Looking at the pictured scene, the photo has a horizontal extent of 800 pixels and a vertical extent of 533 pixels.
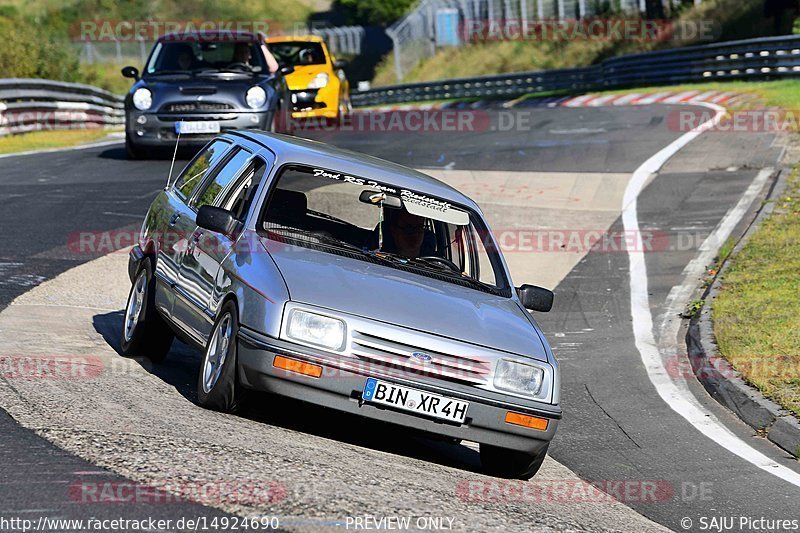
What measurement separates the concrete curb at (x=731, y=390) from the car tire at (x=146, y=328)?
397cm

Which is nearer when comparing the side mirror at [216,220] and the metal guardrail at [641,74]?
the side mirror at [216,220]

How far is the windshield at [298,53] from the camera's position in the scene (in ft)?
80.3

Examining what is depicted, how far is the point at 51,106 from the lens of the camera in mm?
27391

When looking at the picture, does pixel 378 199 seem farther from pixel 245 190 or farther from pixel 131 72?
pixel 131 72

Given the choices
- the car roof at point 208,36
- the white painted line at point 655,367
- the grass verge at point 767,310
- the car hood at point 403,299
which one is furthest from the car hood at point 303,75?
the car hood at point 403,299

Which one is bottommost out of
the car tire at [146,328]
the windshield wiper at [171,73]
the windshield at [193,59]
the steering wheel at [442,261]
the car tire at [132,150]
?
the car tire at [132,150]

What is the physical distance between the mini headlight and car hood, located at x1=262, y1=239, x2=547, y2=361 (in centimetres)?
8

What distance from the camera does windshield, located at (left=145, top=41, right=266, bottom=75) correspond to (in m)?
19.0

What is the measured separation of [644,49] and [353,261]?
1669 inches

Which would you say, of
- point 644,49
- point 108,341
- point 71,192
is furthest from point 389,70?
point 108,341

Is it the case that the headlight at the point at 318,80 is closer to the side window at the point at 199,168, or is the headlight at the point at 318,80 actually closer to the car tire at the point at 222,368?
the side window at the point at 199,168

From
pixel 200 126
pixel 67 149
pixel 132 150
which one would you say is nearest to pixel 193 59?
pixel 200 126

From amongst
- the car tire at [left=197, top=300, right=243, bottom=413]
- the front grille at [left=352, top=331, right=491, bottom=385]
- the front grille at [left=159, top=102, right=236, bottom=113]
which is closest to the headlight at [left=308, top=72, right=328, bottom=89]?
the front grille at [left=159, top=102, right=236, bottom=113]

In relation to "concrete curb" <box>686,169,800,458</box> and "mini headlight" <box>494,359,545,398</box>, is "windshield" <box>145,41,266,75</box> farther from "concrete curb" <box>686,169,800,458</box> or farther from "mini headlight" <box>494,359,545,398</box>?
"mini headlight" <box>494,359,545,398</box>
